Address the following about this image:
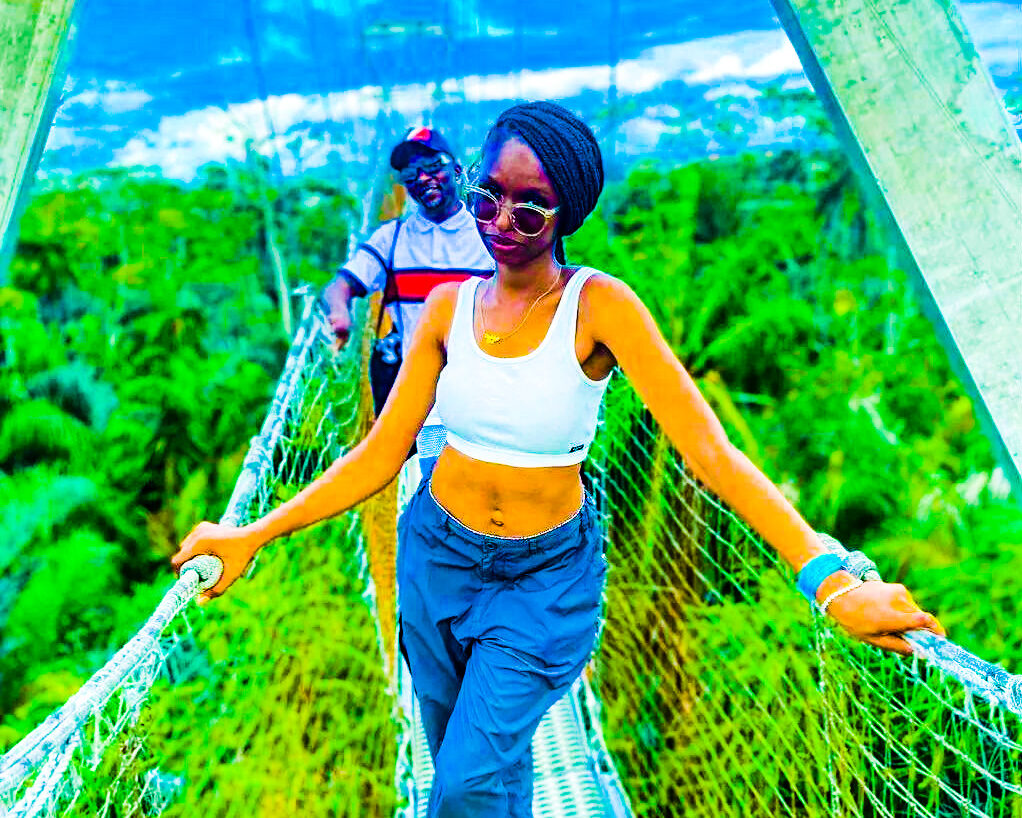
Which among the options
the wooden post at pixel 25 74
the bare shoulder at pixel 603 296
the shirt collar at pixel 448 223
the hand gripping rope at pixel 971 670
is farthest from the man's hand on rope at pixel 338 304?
the hand gripping rope at pixel 971 670

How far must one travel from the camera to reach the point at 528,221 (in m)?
1.38

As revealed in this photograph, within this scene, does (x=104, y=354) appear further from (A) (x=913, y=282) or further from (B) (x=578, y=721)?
(A) (x=913, y=282)

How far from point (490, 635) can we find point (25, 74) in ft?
3.19

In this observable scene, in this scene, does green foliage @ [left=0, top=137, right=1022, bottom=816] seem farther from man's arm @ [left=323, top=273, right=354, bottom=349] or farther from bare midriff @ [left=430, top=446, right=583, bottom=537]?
bare midriff @ [left=430, top=446, right=583, bottom=537]

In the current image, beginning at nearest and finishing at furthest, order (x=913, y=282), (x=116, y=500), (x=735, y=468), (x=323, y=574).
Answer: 1. (x=913, y=282)
2. (x=735, y=468)
3. (x=323, y=574)
4. (x=116, y=500)

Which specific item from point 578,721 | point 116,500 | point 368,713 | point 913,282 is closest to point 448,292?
point 913,282

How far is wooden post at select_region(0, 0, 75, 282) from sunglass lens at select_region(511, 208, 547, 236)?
0.60 meters

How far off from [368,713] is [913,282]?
2534 mm

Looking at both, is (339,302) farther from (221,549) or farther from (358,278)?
(221,549)

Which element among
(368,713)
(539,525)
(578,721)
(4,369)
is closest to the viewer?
(539,525)

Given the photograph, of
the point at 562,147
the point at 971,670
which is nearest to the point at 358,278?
the point at 562,147

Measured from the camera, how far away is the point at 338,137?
5895 millimetres

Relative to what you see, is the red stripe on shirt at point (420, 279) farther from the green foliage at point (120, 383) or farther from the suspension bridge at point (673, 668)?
the green foliage at point (120, 383)

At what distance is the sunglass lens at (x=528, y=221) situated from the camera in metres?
1.37
